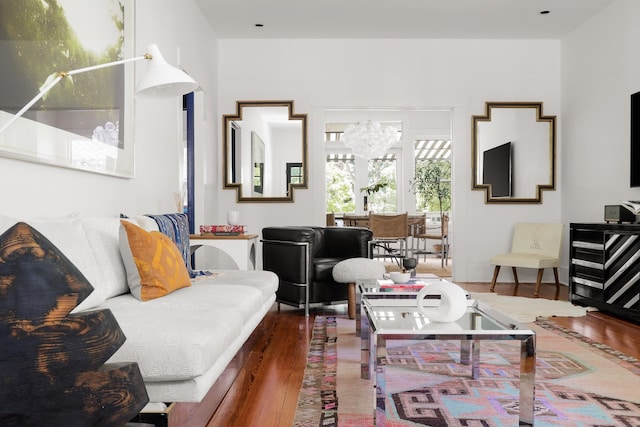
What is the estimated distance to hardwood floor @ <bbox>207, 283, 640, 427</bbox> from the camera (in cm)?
198

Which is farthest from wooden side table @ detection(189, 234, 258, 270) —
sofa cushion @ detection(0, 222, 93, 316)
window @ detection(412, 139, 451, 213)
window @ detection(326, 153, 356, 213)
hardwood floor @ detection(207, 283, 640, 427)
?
window @ detection(326, 153, 356, 213)

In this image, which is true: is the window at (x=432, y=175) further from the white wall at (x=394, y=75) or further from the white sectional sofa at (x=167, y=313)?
the white sectional sofa at (x=167, y=313)

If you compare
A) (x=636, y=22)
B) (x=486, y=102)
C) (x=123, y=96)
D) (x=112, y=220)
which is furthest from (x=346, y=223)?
(x=112, y=220)

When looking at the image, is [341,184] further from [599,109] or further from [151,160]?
[151,160]

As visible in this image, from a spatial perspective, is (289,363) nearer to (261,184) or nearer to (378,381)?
(378,381)

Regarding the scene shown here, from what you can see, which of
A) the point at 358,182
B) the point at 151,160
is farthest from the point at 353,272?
the point at 358,182

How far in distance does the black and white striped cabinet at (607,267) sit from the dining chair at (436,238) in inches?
108

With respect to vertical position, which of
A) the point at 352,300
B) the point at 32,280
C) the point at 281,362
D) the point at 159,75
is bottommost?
the point at 281,362

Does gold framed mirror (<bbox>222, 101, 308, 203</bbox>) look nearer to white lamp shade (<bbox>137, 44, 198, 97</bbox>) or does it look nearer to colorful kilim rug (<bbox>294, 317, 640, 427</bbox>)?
colorful kilim rug (<bbox>294, 317, 640, 427</bbox>)

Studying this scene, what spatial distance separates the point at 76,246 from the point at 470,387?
1.76 m

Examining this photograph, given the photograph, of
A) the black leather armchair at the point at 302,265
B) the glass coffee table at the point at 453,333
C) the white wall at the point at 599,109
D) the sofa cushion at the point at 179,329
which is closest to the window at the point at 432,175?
the white wall at the point at 599,109

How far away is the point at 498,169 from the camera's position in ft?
19.5

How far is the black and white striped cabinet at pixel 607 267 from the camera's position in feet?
12.3

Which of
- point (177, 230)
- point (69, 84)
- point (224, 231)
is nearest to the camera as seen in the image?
point (69, 84)
